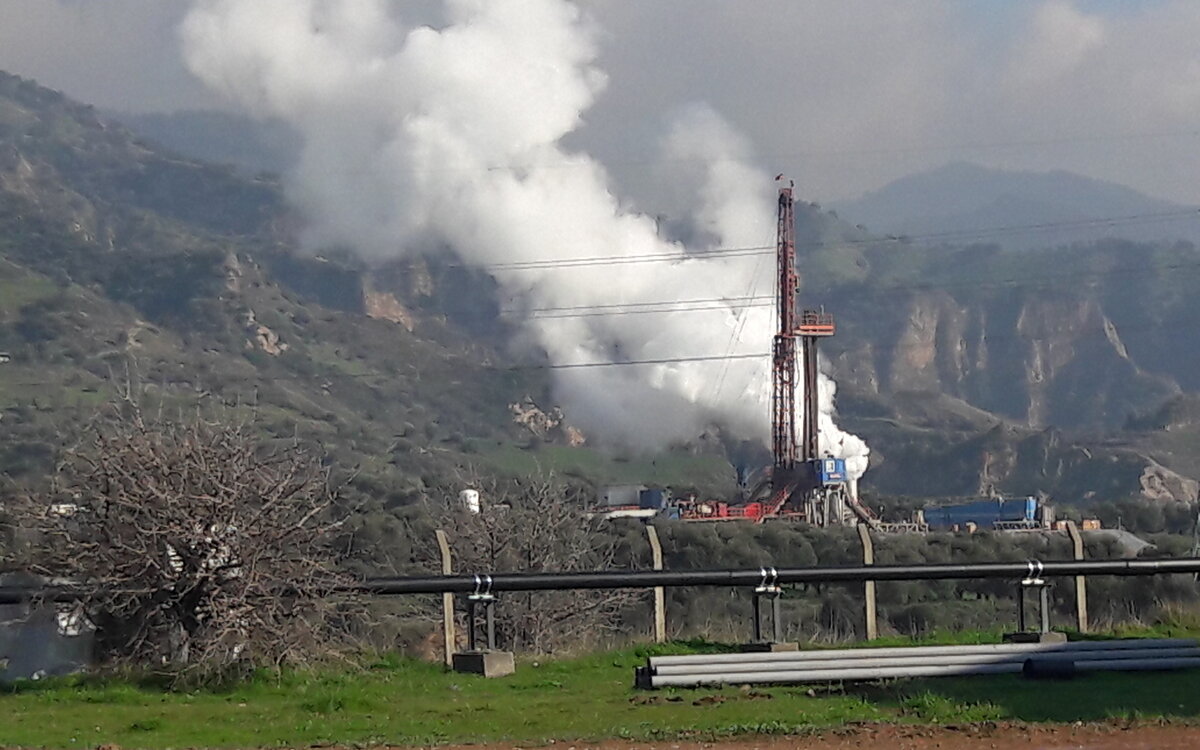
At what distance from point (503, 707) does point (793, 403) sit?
3679 inches

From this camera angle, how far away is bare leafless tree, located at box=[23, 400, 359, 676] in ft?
66.9

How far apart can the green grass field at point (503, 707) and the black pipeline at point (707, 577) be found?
1.21 meters

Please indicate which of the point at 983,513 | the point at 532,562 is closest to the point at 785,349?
the point at 983,513

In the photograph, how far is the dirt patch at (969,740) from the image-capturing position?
49.3 ft

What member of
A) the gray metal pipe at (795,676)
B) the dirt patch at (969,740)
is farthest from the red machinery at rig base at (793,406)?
the dirt patch at (969,740)

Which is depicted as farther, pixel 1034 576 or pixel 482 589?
pixel 1034 576

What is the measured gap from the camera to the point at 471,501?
120 feet

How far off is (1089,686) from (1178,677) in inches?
53.6

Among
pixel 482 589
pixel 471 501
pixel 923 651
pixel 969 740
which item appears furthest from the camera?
pixel 471 501

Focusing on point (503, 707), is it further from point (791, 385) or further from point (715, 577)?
point (791, 385)

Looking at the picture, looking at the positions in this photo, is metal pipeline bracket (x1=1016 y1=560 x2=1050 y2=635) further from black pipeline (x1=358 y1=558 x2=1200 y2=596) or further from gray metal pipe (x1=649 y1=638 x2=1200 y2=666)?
gray metal pipe (x1=649 y1=638 x2=1200 y2=666)

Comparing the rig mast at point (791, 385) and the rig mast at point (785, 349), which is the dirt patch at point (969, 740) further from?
the rig mast at point (785, 349)

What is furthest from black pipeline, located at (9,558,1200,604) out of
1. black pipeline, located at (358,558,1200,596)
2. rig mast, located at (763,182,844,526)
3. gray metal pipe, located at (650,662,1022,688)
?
rig mast, located at (763,182,844,526)

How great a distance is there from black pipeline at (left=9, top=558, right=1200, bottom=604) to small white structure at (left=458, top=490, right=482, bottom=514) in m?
11.2
